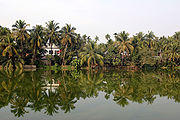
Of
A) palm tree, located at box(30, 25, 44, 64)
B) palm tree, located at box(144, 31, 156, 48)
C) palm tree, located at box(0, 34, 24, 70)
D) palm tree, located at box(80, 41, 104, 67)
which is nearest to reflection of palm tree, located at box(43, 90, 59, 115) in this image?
palm tree, located at box(0, 34, 24, 70)

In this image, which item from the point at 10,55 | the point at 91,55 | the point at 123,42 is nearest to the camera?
the point at 10,55

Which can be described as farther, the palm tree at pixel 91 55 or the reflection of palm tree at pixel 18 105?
the palm tree at pixel 91 55

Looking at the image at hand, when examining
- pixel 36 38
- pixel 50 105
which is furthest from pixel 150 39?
pixel 50 105

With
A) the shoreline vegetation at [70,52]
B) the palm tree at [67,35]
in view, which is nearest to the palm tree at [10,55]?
the shoreline vegetation at [70,52]

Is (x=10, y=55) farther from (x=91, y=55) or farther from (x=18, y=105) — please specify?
(x=18, y=105)

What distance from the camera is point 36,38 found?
153ft

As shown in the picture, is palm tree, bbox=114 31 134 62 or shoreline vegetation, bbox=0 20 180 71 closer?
shoreline vegetation, bbox=0 20 180 71

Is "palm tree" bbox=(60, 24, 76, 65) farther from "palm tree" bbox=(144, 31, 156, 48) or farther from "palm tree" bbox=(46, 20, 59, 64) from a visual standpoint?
"palm tree" bbox=(144, 31, 156, 48)

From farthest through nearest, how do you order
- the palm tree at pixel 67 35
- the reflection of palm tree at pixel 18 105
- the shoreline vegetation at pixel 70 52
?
the palm tree at pixel 67 35 → the shoreline vegetation at pixel 70 52 → the reflection of palm tree at pixel 18 105

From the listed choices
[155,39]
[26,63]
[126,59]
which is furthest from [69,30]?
[155,39]

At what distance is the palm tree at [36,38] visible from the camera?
45594 millimetres

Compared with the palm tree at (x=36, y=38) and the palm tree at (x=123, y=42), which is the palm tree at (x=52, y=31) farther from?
the palm tree at (x=123, y=42)

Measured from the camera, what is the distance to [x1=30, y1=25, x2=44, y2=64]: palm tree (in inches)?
1795

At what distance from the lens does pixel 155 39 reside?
2448 inches
